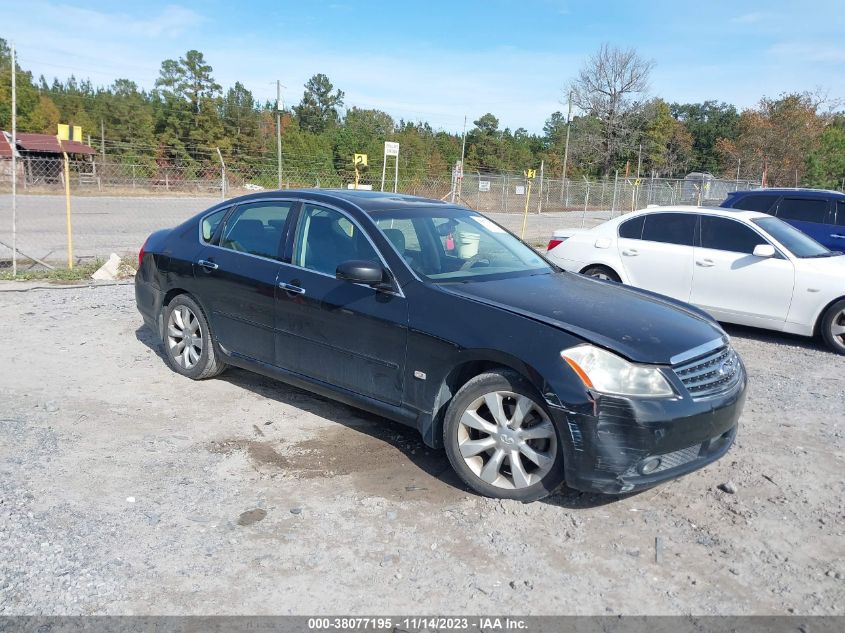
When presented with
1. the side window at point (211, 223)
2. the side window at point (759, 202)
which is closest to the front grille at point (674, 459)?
the side window at point (211, 223)

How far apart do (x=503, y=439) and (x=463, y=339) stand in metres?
0.59

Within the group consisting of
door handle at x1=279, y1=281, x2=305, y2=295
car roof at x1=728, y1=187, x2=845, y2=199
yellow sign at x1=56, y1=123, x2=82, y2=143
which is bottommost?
door handle at x1=279, y1=281, x2=305, y2=295

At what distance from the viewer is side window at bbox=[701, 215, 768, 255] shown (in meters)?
8.08

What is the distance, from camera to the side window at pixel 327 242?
184 inches

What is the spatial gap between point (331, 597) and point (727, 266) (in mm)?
6636

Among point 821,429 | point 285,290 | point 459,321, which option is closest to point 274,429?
point 285,290

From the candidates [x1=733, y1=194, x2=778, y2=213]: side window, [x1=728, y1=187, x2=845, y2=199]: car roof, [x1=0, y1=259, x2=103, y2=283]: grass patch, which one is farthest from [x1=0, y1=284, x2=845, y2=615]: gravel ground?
[x1=728, y1=187, x2=845, y2=199]: car roof

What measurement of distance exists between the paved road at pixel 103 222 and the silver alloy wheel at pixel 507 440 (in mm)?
10721

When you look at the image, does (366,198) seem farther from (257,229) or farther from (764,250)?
(764,250)

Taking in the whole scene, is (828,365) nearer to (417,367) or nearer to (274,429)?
(417,367)

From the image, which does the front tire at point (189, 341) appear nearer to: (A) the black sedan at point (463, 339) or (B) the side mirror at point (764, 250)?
(A) the black sedan at point (463, 339)

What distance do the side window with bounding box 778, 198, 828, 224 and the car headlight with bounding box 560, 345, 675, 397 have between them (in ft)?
31.1

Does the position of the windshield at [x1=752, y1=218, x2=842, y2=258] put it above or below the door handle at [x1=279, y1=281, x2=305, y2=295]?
above

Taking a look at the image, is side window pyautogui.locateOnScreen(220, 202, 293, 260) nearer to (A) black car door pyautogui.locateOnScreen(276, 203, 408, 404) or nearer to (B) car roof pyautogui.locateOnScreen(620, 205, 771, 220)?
(A) black car door pyautogui.locateOnScreen(276, 203, 408, 404)
